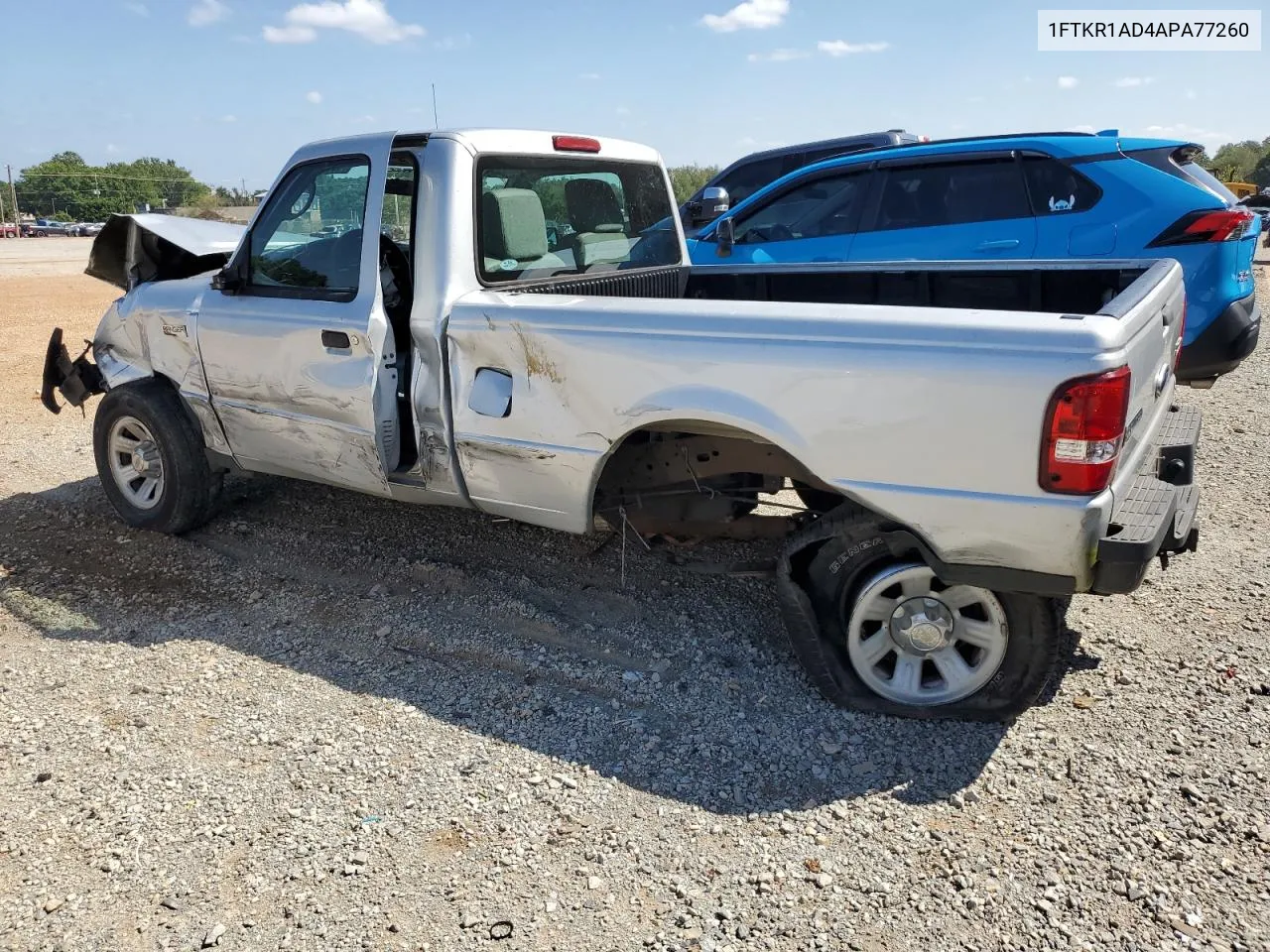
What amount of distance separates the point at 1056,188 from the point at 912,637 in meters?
4.28

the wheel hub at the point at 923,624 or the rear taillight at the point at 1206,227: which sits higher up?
the rear taillight at the point at 1206,227

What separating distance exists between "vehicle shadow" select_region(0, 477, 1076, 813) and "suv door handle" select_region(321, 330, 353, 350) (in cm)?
116

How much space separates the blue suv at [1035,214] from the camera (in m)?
5.80

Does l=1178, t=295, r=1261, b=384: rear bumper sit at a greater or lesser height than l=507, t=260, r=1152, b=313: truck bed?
lesser

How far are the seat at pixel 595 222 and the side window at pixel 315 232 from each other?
0.97m

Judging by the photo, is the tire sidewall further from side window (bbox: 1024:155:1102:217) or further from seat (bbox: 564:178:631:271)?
side window (bbox: 1024:155:1102:217)

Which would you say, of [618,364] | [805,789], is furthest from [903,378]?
[805,789]

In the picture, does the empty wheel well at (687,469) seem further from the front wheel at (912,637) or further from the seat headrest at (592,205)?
the seat headrest at (592,205)

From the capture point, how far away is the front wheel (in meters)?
3.28

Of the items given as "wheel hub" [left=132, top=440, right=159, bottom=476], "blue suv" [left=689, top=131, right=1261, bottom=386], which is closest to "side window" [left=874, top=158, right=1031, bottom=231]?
"blue suv" [left=689, top=131, right=1261, bottom=386]

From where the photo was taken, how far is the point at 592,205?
4.77 m

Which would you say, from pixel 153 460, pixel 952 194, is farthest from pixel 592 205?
pixel 952 194

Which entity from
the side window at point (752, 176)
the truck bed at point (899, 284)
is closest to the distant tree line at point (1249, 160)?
the side window at point (752, 176)

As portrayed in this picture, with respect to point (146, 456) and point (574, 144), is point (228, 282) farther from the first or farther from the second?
point (574, 144)
